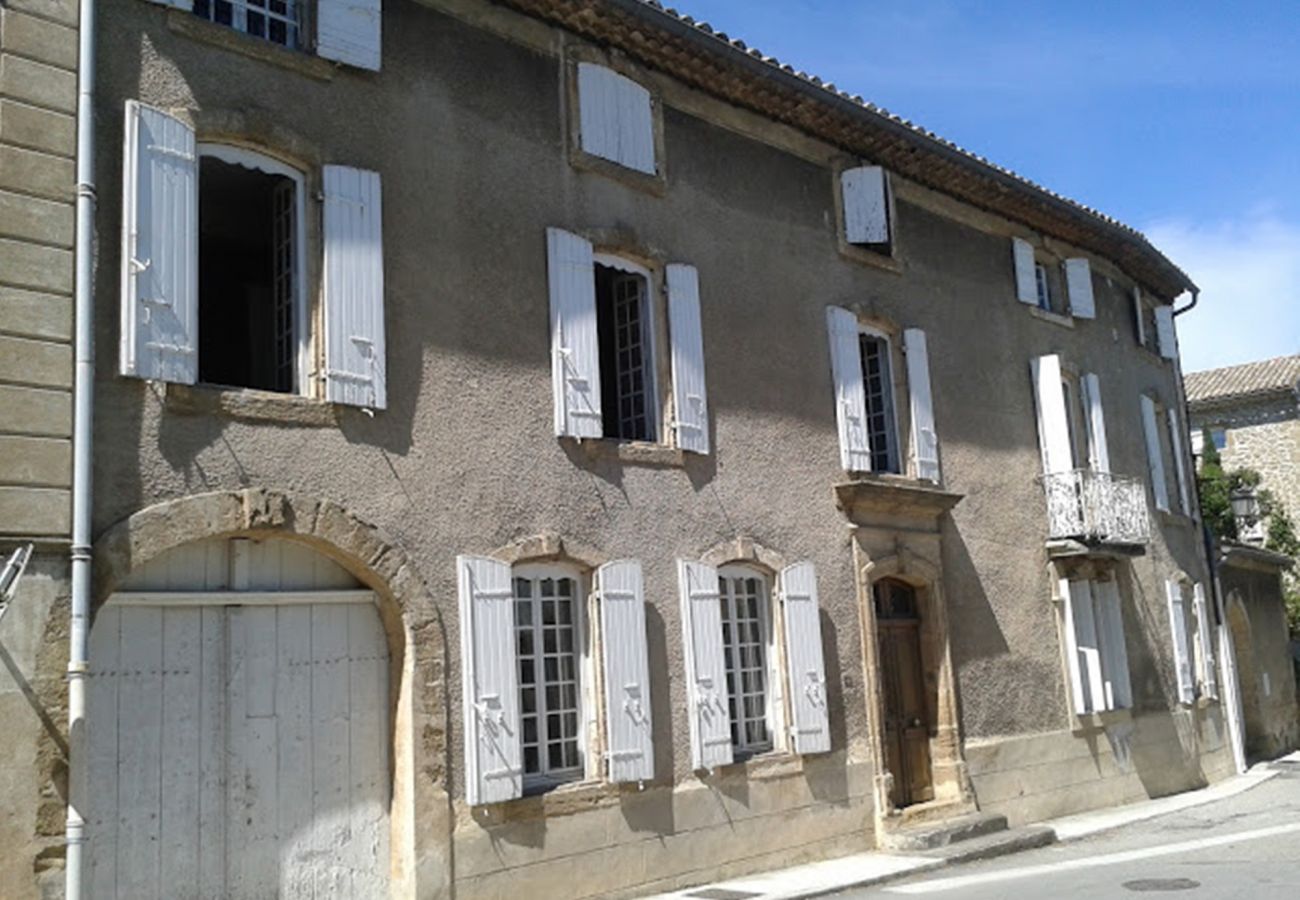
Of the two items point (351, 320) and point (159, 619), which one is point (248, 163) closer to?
point (351, 320)

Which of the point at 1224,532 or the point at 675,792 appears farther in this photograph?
the point at 1224,532

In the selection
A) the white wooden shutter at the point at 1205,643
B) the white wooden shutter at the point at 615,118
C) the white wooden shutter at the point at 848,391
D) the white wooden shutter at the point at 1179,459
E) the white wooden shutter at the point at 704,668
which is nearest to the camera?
the white wooden shutter at the point at 704,668

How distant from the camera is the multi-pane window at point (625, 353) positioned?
Result: 35.0ft

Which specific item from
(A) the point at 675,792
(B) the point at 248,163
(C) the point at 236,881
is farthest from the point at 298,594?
(A) the point at 675,792

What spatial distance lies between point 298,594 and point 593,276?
3.54 metres

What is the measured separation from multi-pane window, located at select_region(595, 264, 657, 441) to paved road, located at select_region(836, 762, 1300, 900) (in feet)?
13.6

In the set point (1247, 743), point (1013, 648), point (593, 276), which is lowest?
point (1247, 743)

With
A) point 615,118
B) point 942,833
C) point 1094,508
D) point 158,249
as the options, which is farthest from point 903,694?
point 158,249

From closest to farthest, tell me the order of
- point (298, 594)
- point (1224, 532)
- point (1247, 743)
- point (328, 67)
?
point (298, 594) < point (328, 67) < point (1247, 743) < point (1224, 532)

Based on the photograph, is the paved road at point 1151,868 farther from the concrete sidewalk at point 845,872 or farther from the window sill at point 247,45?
the window sill at point 247,45

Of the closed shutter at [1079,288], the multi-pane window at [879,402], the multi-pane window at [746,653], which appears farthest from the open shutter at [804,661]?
the closed shutter at [1079,288]

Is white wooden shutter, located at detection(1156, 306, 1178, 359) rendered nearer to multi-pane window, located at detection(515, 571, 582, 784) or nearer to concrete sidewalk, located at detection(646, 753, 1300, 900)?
concrete sidewalk, located at detection(646, 753, 1300, 900)

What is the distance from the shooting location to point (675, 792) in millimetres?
9797

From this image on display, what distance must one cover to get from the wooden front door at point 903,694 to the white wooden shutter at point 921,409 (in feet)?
4.17
